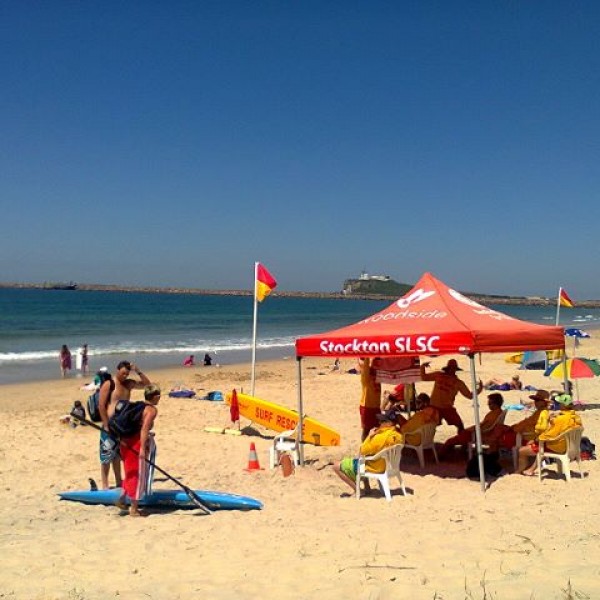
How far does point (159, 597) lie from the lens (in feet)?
14.7

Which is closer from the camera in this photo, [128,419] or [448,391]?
[128,419]

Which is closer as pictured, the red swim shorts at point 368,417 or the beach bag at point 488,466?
the beach bag at point 488,466

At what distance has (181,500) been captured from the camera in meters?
6.81

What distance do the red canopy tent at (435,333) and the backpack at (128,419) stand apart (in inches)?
104

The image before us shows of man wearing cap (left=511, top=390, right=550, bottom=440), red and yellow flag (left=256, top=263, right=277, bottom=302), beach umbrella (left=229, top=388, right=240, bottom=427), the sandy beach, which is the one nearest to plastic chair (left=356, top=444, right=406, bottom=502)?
the sandy beach

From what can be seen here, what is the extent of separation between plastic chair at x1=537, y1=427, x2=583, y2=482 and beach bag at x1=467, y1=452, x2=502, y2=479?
56 cm

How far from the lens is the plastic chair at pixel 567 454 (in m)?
7.54

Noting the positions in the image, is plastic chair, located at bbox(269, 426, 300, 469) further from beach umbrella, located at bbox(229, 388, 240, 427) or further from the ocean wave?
the ocean wave

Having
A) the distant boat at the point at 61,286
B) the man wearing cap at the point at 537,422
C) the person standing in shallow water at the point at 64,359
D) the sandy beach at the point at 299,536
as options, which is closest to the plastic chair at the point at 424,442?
the sandy beach at the point at 299,536

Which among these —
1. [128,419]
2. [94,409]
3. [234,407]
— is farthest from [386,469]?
[234,407]

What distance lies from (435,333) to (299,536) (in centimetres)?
282

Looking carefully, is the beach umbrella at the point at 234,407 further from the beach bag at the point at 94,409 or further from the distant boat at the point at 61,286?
the distant boat at the point at 61,286

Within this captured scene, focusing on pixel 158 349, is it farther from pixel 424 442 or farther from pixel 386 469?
pixel 386 469

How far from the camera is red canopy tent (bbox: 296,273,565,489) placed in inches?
286
